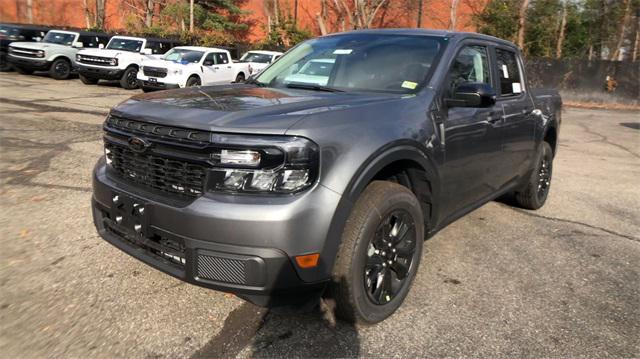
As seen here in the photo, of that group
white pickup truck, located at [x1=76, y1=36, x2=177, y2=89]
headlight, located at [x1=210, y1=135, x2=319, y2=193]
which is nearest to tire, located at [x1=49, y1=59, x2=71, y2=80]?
white pickup truck, located at [x1=76, y1=36, x2=177, y2=89]

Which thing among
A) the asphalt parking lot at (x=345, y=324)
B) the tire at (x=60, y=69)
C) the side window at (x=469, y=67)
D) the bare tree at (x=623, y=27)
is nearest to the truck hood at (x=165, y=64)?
the tire at (x=60, y=69)

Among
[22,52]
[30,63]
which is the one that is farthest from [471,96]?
[22,52]

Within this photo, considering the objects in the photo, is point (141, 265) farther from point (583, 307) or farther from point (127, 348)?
point (583, 307)

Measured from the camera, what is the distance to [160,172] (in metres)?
2.73

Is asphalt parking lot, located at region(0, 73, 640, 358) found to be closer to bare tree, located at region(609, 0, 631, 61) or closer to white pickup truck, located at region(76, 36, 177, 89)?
white pickup truck, located at region(76, 36, 177, 89)

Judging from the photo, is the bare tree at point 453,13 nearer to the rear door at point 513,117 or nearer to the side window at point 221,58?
the side window at point 221,58

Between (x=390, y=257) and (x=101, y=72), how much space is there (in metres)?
17.0

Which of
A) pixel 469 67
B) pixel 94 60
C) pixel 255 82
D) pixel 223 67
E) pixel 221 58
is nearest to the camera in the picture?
pixel 469 67

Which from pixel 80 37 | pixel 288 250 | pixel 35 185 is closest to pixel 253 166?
pixel 288 250

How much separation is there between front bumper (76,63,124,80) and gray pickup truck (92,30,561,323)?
50.0 ft

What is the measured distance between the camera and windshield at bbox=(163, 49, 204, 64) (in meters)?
17.0

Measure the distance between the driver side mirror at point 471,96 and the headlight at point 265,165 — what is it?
1.43 m

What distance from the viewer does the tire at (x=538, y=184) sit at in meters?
5.36

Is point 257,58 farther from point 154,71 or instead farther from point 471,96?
point 471,96
